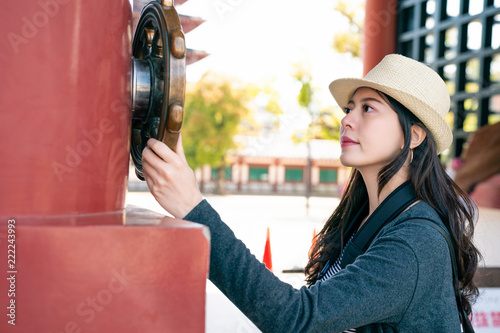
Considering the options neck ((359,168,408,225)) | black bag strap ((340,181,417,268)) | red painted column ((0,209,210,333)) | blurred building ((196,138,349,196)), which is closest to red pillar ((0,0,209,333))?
red painted column ((0,209,210,333))

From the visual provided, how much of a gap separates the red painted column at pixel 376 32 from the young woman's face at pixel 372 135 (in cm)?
562

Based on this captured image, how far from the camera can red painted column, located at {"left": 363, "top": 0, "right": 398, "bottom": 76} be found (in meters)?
7.22

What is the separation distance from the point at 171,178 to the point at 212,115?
20640 mm

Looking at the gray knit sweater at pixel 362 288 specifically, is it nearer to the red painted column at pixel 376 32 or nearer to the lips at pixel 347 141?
the lips at pixel 347 141

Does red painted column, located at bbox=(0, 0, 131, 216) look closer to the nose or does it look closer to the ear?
the nose

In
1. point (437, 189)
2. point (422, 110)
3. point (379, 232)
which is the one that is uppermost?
point (422, 110)

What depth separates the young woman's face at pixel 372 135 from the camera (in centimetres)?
153

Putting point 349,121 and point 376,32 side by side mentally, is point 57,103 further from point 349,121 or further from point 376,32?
point 376,32

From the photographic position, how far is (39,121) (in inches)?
40.3

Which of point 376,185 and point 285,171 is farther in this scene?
point 285,171

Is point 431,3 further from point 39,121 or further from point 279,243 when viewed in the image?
point 39,121

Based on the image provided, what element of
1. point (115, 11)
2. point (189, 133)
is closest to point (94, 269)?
point (115, 11)

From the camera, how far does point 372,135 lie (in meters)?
1.52

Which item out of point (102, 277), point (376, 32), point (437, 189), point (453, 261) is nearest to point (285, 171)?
point (376, 32)
